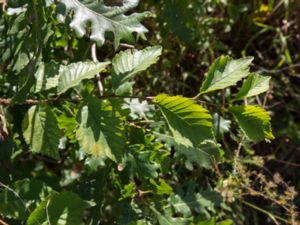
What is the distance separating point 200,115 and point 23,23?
63cm

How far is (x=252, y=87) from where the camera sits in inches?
52.6

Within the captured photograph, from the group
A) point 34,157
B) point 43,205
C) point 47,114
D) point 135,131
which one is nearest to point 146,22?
point 34,157

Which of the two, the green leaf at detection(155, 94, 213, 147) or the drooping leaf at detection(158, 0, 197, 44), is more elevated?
the green leaf at detection(155, 94, 213, 147)

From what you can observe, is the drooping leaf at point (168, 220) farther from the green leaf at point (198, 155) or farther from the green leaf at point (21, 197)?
the green leaf at point (21, 197)

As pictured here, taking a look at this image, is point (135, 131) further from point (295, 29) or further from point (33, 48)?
point (295, 29)

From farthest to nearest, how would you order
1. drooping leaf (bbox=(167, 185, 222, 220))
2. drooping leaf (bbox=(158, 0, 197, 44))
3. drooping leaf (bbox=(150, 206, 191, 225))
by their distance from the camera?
drooping leaf (bbox=(158, 0, 197, 44)), drooping leaf (bbox=(167, 185, 222, 220)), drooping leaf (bbox=(150, 206, 191, 225))

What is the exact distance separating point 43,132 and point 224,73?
473 mm

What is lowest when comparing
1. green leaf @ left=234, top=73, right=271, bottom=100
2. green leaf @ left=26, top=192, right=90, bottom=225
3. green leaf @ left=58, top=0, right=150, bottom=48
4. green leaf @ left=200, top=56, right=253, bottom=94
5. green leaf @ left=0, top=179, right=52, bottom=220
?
green leaf @ left=0, top=179, right=52, bottom=220

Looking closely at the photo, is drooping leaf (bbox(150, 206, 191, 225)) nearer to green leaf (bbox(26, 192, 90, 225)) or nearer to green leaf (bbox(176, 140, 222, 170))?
green leaf (bbox(176, 140, 222, 170))

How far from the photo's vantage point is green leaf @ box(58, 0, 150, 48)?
1.38 m

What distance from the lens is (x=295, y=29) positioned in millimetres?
2900

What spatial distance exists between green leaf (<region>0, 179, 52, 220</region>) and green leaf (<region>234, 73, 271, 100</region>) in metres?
0.60

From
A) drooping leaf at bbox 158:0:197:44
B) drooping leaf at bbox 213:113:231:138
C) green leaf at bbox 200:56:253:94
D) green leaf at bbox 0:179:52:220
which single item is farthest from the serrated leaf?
drooping leaf at bbox 158:0:197:44

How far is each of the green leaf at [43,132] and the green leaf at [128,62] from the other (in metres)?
0.20
